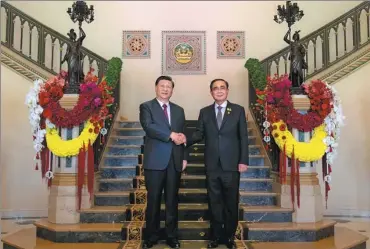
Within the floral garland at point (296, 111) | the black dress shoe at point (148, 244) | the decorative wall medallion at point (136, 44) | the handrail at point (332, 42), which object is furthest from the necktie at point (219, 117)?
the decorative wall medallion at point (136, 44)

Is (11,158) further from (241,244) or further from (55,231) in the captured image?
(241,244)

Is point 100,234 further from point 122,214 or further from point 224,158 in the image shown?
point 224,158

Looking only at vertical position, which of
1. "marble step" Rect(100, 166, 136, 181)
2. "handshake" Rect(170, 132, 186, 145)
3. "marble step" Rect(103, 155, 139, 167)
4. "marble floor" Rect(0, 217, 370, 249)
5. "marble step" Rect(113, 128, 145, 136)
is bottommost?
"marble floor" Rect(0, 217, 370, 249)

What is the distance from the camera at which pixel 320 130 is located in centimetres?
444

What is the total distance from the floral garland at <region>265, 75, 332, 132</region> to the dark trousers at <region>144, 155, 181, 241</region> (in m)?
1.53

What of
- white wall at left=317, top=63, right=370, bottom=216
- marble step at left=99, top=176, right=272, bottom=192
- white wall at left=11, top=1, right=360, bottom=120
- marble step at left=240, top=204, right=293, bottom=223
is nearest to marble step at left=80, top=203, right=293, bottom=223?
marble step at left=240, top=204, right=293, bottom=223

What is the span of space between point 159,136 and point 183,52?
480cm

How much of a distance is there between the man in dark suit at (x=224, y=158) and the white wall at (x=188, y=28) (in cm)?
441

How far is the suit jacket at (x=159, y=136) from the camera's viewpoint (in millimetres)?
3502

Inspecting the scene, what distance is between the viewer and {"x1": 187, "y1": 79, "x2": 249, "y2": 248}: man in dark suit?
3.56 metres

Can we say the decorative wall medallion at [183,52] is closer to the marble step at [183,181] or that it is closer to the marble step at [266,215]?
the marble step at [183,181]

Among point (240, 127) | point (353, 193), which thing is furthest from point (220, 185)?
point (353, 193)

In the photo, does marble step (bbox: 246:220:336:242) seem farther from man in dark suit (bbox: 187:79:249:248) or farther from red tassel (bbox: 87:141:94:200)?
red tassel (bbox: 87:141:94:200)

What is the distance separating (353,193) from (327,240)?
2.54 metres
